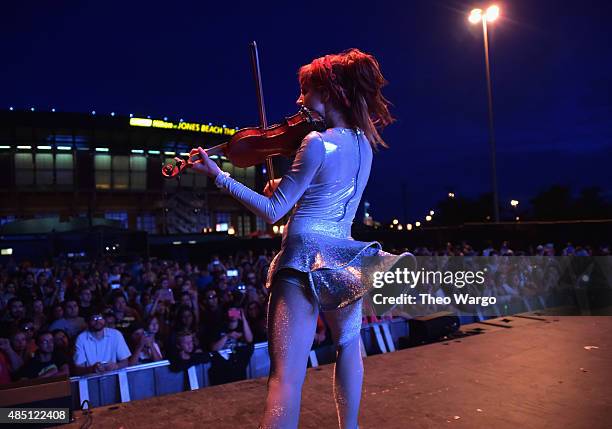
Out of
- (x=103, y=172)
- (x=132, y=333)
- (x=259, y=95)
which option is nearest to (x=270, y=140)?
(x=259, y=95)

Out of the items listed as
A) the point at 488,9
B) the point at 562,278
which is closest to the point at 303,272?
the point at 562,278

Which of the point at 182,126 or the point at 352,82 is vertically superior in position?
the point at 182,126

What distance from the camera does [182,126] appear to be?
40.6 meters

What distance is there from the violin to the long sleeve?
135mm

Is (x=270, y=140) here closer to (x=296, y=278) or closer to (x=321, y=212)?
(x=321, y=212)

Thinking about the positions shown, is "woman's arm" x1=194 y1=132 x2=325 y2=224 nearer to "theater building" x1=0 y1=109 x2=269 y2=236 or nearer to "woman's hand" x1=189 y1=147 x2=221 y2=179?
"woman's hand" x1=189 y1=147 x2=221 y2=179

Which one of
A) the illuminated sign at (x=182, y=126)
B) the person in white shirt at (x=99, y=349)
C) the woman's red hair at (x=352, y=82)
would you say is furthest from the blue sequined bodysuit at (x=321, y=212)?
the illuminated sign at (x=182, y=126)

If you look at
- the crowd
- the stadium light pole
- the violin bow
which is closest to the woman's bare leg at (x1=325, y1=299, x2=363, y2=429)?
the violin bow

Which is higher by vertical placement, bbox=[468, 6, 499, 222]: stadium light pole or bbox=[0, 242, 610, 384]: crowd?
bbox=[468, 6, 499, 222]: stadium light pole

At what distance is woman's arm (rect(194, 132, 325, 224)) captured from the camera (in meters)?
1.75

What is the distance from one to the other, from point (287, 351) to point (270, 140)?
85 centimetres

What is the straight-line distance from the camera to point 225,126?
43.8m

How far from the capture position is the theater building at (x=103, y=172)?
1400 inches

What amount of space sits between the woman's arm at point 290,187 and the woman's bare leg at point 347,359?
20.4 inches
